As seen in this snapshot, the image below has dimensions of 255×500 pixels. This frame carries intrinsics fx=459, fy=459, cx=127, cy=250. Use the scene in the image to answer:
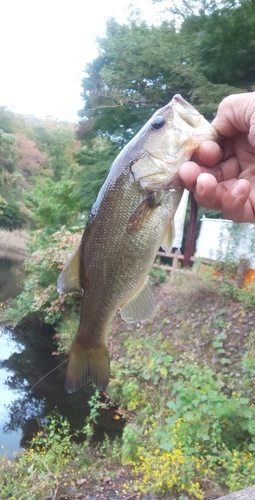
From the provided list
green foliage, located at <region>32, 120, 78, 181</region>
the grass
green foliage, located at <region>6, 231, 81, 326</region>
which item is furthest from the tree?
green foliage, located at <region>32, 120, 78, 181</region>

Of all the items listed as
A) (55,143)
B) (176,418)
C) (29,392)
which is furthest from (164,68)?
(55,143)

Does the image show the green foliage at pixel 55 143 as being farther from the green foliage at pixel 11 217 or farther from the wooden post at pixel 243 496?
the wooden post at pixel 243 496

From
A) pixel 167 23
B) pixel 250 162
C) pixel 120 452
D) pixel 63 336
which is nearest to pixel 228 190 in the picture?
pixel 250 162

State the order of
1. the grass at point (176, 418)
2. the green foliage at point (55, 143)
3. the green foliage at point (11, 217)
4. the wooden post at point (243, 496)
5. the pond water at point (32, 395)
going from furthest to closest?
1. the green foliage at point (55, 143)
2. the green foliage at point (11, 217)
3. the pond water at point (32, 395)
4. the grass at point (176, 418)
5. the wooden post at point (243, 496)

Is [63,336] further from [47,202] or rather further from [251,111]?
[251,111]

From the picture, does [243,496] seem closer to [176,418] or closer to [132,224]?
[132,224]

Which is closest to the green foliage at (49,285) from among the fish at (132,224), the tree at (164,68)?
the tree at (164,68)
